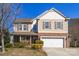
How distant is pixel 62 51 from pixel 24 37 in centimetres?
344

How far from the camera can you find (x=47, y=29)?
88.2 ft

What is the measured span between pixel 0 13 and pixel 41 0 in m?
3.23

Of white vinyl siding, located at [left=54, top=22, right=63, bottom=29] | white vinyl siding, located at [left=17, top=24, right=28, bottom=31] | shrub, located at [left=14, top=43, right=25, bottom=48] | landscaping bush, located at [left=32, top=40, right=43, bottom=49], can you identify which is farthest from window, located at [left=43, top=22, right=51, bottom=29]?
shrub, located at [left=14, top=43, right=25, bottom=48]

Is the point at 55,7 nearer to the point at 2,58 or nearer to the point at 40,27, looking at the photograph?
the point at 40,27

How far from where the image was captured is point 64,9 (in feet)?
83.4

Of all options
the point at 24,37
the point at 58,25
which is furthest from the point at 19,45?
the point at 58,25

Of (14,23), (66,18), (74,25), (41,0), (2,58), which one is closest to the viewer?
(2,58)

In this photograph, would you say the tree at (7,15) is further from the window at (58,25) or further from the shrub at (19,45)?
the window at (58,25)

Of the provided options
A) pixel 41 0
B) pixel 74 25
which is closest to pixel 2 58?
pixel 41 0

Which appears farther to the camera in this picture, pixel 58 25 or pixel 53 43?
pixel 58 25

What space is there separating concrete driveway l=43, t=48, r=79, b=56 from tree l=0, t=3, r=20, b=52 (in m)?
3.48

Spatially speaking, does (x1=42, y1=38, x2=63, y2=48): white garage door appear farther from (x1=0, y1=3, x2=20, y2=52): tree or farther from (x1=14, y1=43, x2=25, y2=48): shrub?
(x1=0, y1=3, x2=20, y2=52): tree

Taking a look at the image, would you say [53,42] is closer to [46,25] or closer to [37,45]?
[46,25]

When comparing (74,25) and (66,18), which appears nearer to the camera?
(66,18)
